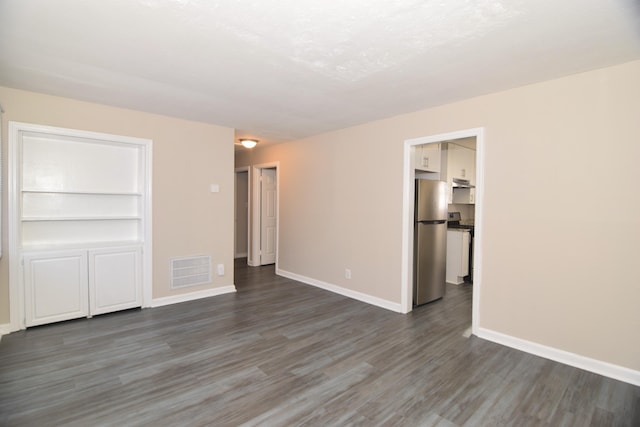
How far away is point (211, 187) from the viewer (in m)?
4.48

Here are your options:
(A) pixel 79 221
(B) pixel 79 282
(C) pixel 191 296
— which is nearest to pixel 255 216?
(C) pixel 191 296

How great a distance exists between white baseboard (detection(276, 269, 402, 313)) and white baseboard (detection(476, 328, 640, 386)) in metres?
1.09

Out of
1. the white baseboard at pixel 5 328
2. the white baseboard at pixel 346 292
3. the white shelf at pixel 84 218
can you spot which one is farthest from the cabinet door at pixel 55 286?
the white baseboard at pixel 346 292

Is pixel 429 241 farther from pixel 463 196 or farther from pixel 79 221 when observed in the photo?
pixel 79 221

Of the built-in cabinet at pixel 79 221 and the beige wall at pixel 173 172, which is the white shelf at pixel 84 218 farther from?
the beige wall at pixel 173 172

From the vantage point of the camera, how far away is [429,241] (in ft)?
13.6

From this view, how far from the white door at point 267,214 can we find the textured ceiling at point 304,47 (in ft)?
10.9

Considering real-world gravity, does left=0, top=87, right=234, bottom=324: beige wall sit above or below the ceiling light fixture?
below

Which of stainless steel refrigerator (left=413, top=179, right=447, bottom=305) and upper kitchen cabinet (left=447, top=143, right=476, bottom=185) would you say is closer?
stainless steel refrigerator (left=413, top=179, right=447, bottom=305)

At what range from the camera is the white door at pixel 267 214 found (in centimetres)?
659

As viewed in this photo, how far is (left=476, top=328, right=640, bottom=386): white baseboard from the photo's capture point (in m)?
2.39

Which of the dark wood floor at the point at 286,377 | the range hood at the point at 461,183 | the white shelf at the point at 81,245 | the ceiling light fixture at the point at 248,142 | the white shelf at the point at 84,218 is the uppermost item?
the ceiling light fixture at the point at 248,142

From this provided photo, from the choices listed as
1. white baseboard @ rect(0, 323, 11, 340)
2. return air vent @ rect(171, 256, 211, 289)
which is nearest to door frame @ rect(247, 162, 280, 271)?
return air vent @ rect(171, 256, 211, 289)

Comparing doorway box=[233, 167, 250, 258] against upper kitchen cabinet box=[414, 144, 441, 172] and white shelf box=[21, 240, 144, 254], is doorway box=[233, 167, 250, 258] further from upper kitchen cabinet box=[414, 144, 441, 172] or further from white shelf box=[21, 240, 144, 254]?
upper kitchen cabinet box=[414, 144, 441, 172]
